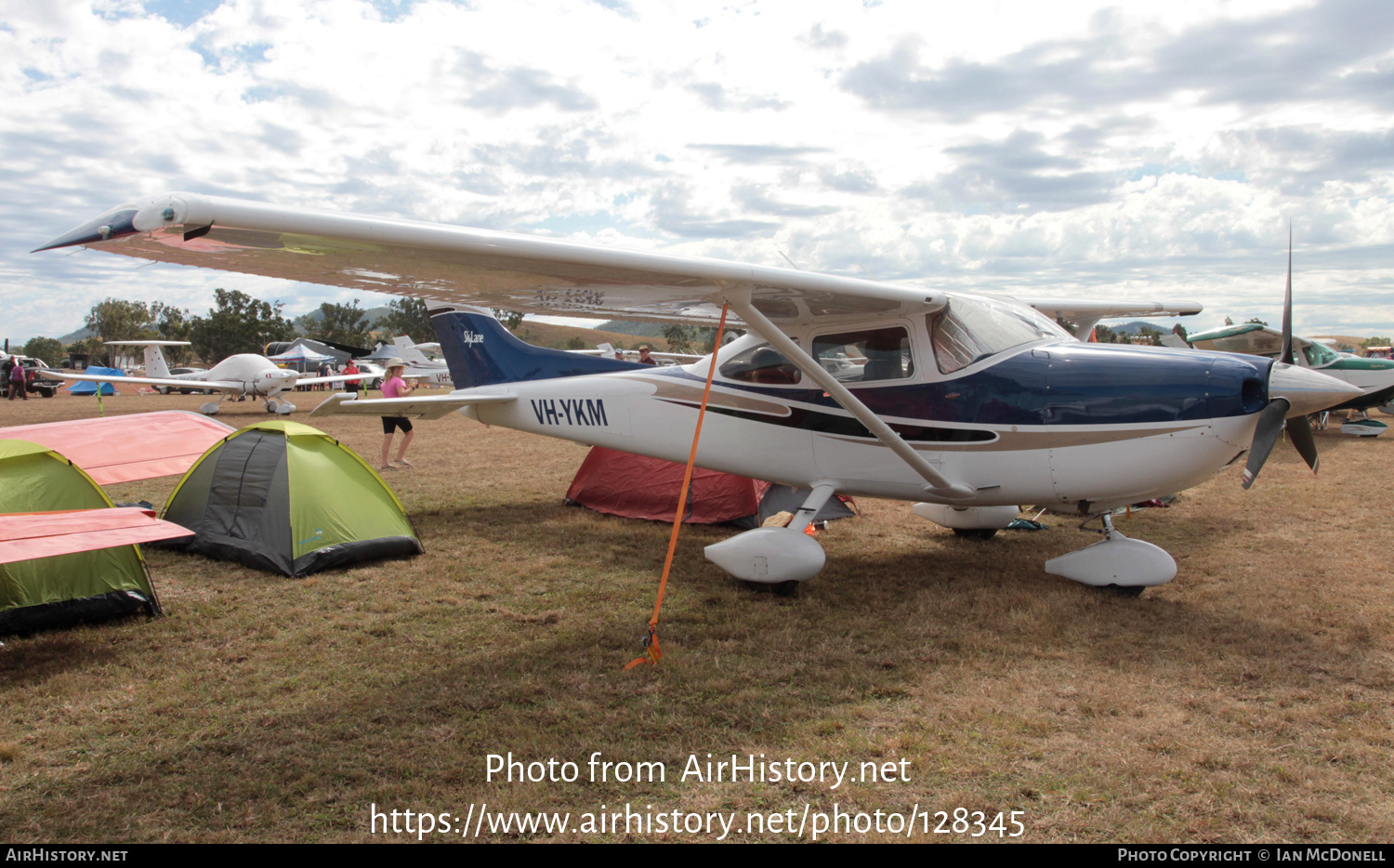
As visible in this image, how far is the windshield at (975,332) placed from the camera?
5.47m

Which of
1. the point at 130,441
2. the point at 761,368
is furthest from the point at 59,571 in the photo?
the point at 761,368

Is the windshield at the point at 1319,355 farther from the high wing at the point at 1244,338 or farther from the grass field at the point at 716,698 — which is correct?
the grass field at the point at 716,698

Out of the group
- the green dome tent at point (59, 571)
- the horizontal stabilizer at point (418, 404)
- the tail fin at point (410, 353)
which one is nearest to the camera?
the green dome tent at point (59, 571)

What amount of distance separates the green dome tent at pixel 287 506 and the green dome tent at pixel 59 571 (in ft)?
3.00

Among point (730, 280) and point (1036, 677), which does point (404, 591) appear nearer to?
point (730, 280)

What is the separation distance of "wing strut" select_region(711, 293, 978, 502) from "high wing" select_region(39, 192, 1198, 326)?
182 mm

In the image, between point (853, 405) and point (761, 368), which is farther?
point (761, 368)

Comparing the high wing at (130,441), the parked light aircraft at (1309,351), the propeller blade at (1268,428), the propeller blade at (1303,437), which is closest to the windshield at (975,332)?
the propeller blade at (1268,428)

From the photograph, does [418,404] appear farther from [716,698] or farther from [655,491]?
[716,698]

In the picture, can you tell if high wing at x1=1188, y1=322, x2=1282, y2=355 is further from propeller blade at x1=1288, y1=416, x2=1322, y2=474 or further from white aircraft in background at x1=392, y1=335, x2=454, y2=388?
white aircraft in background at x1=392, y1=335, x2=454, y2=388

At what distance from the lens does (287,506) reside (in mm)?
5887

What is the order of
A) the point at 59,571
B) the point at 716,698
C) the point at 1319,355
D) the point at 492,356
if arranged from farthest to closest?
the point at 1319,355, the point at 492,356, the point at 59,571, the point at 716,698

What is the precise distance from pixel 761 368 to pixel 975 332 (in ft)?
5.46

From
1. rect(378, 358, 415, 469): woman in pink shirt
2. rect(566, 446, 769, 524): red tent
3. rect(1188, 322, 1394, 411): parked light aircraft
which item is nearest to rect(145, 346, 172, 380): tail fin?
rect(378, 358, 415, 469): woman in pink shirt
